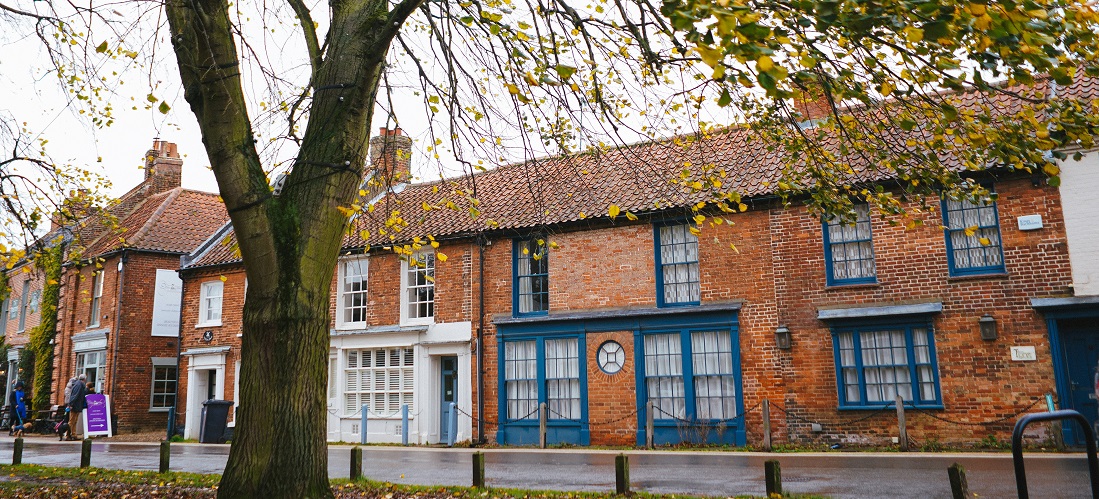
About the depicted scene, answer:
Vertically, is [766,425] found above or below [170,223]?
below

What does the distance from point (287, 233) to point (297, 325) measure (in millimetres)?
929

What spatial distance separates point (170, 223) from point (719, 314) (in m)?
23.7

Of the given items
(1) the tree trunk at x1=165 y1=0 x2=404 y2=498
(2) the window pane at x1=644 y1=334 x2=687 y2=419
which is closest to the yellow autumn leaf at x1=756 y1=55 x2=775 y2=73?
(1) the tree trunk at x1=165 y1=0 x2=404 y2=498

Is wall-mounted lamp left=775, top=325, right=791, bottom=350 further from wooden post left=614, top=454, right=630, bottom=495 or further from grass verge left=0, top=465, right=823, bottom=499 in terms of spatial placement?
wooden post left=614, top=454, right=630, bottom=495

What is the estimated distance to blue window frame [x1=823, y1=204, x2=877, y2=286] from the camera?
55.7ft

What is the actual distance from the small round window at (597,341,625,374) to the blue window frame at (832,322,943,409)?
16.4ft

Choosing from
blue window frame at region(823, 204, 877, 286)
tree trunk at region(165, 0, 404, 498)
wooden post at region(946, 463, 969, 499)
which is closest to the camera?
wooden post at region(946, 463, 969, 499)

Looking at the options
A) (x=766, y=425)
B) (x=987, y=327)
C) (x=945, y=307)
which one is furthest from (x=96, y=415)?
(x=987, y=327)

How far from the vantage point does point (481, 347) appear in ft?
69.1

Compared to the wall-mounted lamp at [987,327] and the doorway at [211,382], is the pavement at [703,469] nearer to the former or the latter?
the wall-mounted lamp at [987,327]

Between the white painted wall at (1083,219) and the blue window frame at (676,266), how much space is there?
747 centimetres

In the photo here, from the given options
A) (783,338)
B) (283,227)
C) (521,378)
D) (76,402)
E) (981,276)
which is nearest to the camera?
(283,227)

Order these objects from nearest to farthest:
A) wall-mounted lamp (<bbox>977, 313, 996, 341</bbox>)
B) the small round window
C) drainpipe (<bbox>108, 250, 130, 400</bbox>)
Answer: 1. wall-mounted lamp (<bbox>977, 313, 996, 341</bbox>)
2. the small round window
3. drainpipe (<bbox>108, 250, 130, 400</bbox>)

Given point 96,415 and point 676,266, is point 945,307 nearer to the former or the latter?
point 676,266
